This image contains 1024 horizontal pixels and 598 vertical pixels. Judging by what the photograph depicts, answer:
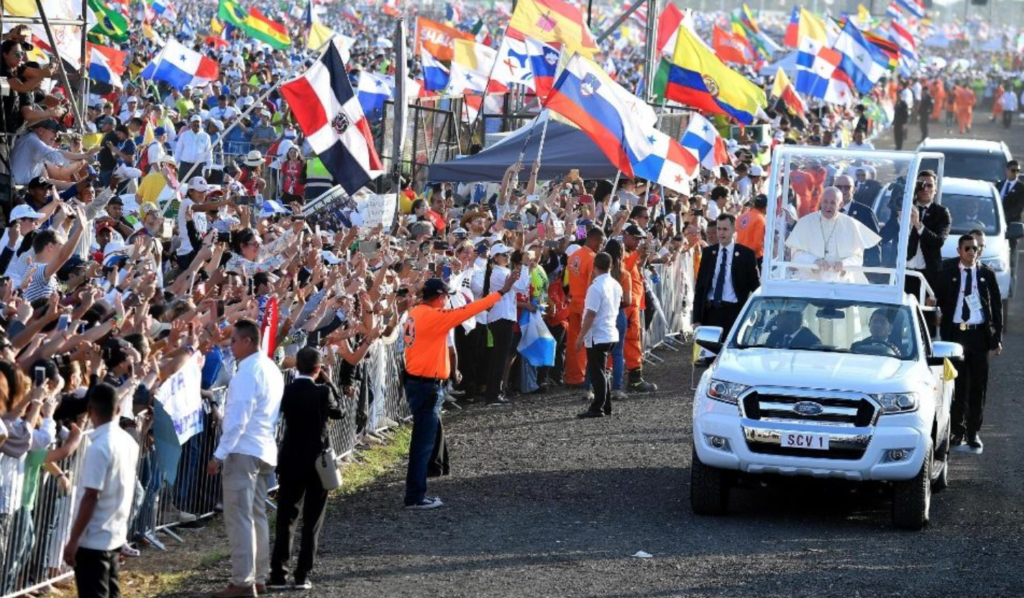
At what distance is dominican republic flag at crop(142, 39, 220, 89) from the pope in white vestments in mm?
16721

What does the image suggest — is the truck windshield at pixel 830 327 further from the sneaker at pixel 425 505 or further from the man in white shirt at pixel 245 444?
the man in white shirt at pixel 245 444

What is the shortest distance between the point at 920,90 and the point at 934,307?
49074 millimetres

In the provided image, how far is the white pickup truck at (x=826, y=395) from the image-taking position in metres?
12.5

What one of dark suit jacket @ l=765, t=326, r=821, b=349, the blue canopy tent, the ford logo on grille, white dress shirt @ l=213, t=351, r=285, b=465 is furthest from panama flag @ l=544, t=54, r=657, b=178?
white dress shirt @ l=213, t=351, r=285, b=465

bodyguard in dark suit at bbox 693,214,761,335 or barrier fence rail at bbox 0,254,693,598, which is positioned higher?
bodyguard in dark suit at bbox 693,214,761,335

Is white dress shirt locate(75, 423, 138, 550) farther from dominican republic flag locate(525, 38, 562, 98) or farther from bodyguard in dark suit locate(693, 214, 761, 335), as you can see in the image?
dominican republic flag locate(525, 38, 562, 98)

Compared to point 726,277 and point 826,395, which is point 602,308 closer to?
point 726,277

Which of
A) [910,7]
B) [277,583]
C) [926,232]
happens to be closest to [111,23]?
[926,232]

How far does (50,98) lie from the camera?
16.0m

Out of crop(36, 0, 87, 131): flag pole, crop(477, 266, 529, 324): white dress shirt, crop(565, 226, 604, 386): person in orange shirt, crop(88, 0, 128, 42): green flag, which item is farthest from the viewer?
crop(88, 0, 128, 42): green flag

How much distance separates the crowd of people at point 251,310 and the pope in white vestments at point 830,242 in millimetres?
259

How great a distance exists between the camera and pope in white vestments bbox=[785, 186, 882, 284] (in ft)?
49.1

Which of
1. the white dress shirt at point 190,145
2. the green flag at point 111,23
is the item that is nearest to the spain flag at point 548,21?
the white dress shirt at point 190,145

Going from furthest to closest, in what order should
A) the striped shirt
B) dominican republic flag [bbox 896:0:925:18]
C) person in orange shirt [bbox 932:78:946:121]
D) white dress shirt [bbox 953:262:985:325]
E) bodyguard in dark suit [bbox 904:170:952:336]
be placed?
person in orange shirt [bbox 932:78:946:121]
dominican republic flag [bbox 896:0:925:18]
bodyguard in dark suit [bbox 904:170:952:336]
white dress shirt [bbox 953:262:985:325]
the striped shirt
